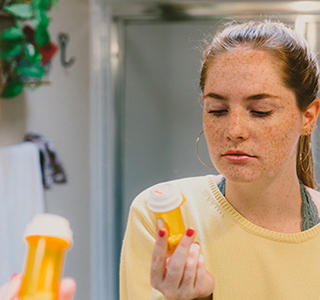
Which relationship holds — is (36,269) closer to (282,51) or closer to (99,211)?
(282,51)

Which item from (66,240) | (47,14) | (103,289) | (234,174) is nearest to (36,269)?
(66,240)

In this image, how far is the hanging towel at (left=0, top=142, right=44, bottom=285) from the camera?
0.88 metres

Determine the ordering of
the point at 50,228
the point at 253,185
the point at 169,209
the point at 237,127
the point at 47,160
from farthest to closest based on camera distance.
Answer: the point at 47,160 → the point at 253,185 → the point at 237,127 → the point at 169,209 → the point at 50,228

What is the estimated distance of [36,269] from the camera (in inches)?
11.8

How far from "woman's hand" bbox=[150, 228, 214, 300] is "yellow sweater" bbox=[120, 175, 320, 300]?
6.1 inches

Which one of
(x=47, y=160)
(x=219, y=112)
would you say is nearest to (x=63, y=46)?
(x=47, y=160)

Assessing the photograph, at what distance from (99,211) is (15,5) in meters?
0.80

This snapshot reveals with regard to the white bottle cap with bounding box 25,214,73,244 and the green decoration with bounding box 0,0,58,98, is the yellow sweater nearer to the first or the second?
the white bottle cap with bounding box 25,214,73,244

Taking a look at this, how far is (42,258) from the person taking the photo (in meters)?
0.30

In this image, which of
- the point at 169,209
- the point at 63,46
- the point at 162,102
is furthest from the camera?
the point at 162,102

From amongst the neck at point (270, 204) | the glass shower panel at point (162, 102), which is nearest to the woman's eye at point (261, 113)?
the neck at point (270, 204)

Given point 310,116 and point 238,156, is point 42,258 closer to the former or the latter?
point 238,156

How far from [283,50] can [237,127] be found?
16 centimetres

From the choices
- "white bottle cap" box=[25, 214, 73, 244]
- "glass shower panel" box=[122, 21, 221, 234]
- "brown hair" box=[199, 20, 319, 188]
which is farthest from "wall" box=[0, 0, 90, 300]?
"white bottle cap" box=[25, 214, 73, 244]
